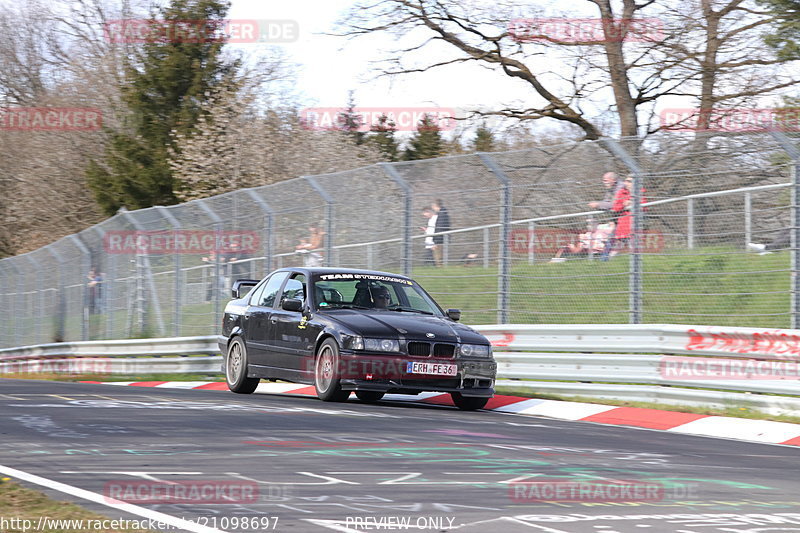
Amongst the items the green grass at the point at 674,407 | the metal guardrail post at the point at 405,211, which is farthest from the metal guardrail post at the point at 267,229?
the green grass at the point at 674,407

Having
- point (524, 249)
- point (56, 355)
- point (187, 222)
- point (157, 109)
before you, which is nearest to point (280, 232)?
point (187, 222)

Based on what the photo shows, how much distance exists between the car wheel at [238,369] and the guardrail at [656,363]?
9.46 ft

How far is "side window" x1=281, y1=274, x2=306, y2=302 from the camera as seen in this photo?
43.5ft

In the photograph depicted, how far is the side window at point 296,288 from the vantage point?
13272 millimetres

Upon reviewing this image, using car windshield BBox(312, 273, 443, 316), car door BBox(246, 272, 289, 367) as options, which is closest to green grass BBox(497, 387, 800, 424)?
car windshield BBox(312, 273, 443, 316)

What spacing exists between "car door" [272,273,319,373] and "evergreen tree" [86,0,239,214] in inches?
1307

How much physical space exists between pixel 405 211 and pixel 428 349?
13.7 feet

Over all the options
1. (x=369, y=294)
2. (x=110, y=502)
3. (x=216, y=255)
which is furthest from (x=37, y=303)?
(x=110, y=502)

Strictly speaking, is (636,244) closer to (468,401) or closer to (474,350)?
(474,350)

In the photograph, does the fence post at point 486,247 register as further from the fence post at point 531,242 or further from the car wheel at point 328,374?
the car wheel at point 328,374

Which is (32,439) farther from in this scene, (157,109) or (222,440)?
(157,109)

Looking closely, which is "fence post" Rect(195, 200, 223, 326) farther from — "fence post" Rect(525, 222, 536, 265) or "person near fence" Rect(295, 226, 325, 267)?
"fence post" Rect(525, 222, 536, 265)

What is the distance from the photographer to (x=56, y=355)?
88.9 ft

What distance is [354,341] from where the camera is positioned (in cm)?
1170
